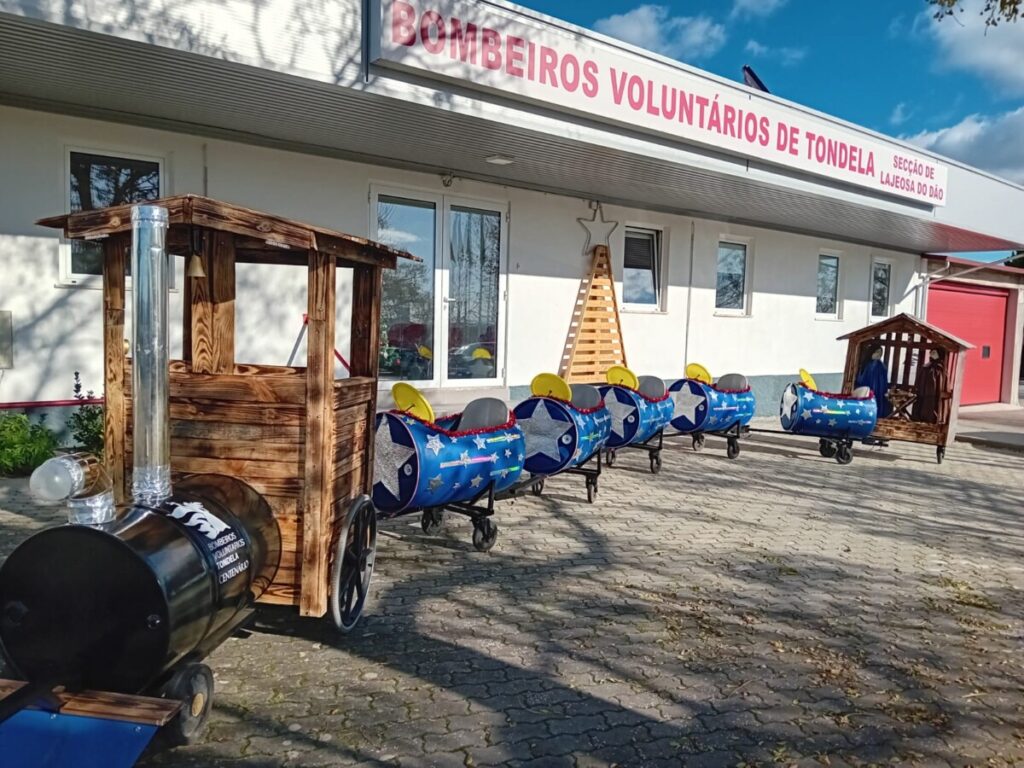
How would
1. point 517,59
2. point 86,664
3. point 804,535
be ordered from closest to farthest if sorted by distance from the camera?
point 86,664
point 804,535
point 517,59

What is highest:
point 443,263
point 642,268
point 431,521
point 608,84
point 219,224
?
point 608,84

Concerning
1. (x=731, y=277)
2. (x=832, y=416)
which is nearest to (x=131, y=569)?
(x=832, y=416)

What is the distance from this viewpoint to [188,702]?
8.87ft

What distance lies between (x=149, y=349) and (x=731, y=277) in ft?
39.5

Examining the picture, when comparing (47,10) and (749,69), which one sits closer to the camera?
(47,10)

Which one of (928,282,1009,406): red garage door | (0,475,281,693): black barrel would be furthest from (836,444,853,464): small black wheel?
(928,282,1009,406): red garage door

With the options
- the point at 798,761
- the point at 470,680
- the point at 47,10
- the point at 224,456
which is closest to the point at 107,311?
the point at 224,456

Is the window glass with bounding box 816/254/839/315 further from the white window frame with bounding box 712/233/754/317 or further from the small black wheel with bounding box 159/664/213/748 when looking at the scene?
the small black wheel with bounding box 159/664/213/748

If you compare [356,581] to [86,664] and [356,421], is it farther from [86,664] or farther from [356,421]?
[86,664]

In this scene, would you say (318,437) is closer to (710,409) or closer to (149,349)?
(149,349)

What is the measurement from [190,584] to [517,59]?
19.9ft

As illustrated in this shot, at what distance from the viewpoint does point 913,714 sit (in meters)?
3.25

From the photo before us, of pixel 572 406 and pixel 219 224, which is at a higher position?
pixel 219 224

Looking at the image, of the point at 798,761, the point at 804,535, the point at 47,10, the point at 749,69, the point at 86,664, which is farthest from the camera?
the point at 749,69
